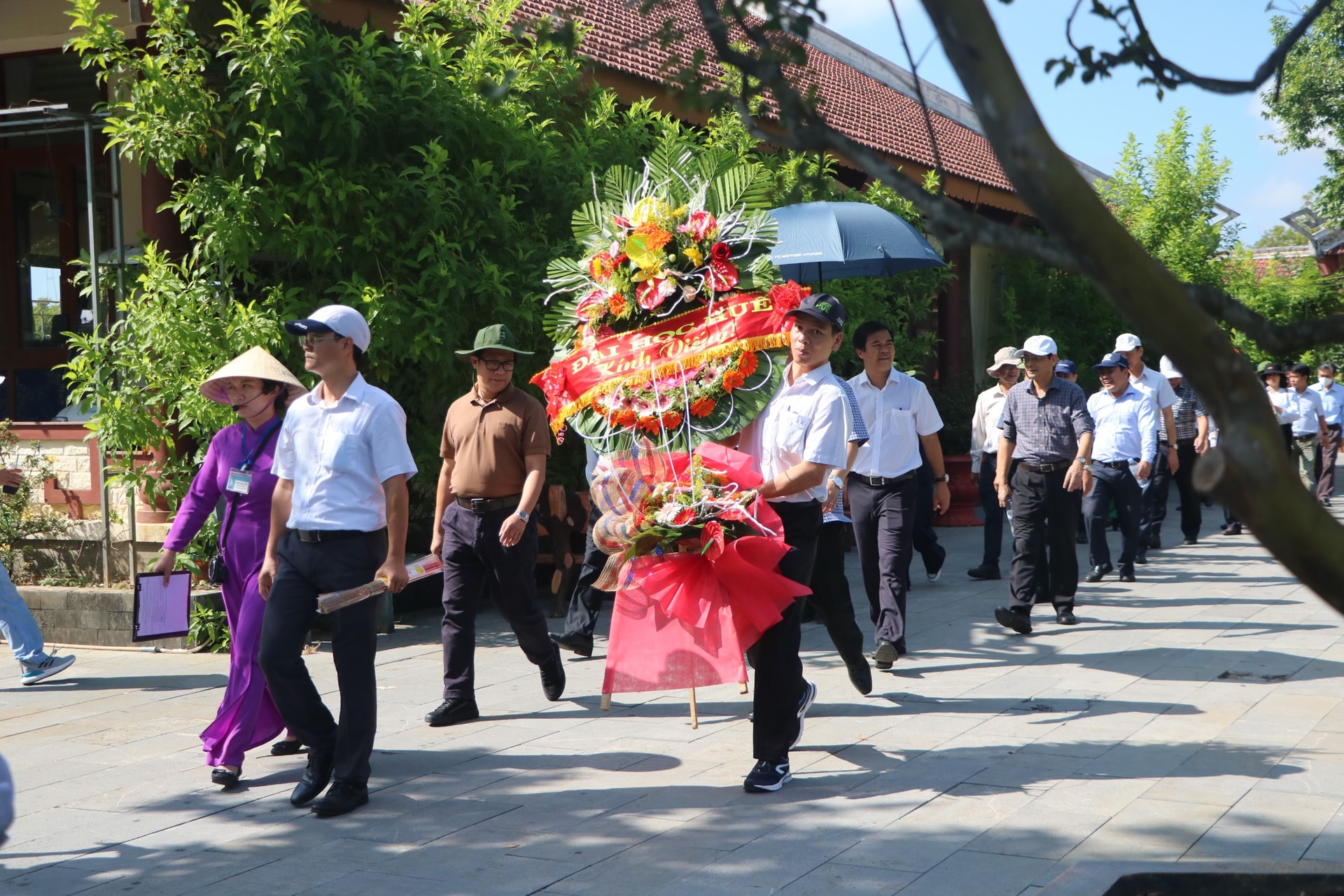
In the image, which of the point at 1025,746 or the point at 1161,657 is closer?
the point at 1025,746

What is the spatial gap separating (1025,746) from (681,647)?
1597mm

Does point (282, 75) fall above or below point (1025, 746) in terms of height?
above

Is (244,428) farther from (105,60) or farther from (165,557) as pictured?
(105,60)

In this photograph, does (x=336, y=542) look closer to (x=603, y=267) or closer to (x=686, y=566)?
(x=686, y=566)

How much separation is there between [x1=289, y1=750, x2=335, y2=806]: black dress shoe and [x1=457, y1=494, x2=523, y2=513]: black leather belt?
1.78m

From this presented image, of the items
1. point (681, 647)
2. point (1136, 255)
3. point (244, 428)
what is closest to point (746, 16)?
point (1136, 255)

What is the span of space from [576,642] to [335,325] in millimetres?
3398

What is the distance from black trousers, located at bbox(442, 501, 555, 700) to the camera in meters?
6.66

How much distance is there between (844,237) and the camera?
9.48 m

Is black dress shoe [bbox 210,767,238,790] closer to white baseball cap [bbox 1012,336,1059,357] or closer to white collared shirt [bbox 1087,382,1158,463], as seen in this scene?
white baseball cap [bbox 1012,336,1059,357]

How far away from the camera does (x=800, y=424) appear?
5.46 m

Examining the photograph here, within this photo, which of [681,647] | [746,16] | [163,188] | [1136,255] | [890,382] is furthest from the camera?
[163,188]

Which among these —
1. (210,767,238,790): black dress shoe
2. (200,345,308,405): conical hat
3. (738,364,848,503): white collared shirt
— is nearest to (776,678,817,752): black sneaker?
(738,364,848,503): white collared shirt

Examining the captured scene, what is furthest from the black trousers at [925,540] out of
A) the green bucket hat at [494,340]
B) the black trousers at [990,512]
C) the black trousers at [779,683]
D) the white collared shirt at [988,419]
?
the black trousers at [779,683]
